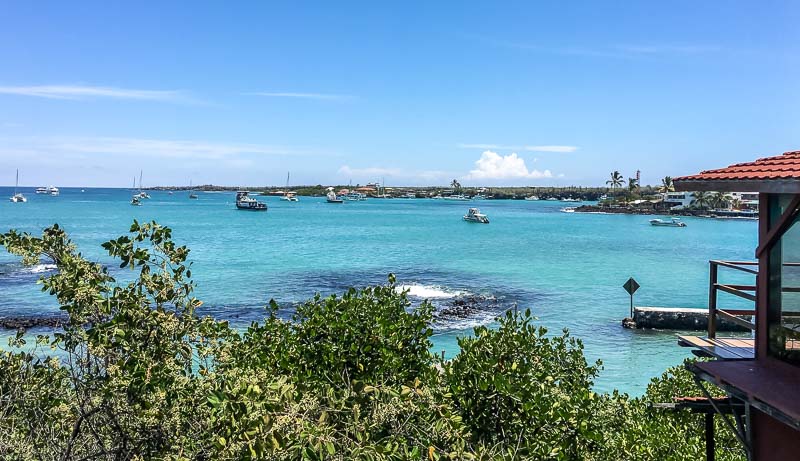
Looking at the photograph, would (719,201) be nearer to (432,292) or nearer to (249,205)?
(249,205)

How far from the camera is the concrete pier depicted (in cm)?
2625

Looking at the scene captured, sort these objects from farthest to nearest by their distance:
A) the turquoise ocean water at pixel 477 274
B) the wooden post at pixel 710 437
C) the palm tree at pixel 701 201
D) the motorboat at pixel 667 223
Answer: the palm tree at pixel 701 201 < the motorboat at pixel 667 223 < the turquoise ocean water at pixel 477 274 < the wooden post at pixel 710 437

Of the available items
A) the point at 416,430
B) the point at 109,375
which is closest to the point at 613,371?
the point at 416,430

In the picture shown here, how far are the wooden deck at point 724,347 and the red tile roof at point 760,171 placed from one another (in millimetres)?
2065

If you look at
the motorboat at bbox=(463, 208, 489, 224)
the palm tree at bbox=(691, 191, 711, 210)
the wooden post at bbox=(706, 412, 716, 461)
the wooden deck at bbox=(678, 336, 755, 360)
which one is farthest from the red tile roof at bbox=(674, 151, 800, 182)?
the palm tree at bbox=(691, 191, 711, 210)

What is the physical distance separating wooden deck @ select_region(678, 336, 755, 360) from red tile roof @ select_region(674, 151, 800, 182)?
2065mm

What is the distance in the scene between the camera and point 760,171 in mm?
6188

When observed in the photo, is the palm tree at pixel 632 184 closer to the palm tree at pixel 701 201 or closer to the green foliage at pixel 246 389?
the palm tree at pixel 701 201

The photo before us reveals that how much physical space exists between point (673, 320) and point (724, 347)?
2151cm

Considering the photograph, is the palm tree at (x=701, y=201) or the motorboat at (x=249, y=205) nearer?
the palm tree at (x=701, y=201)

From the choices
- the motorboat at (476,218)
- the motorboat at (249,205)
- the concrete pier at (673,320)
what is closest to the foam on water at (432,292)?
the concrete pier at (673,320)

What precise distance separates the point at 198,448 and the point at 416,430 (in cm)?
185

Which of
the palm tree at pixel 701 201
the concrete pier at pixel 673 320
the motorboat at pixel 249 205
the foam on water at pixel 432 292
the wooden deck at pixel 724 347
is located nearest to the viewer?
the wooden deck at pixel 724 347

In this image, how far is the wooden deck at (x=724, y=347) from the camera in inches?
264
